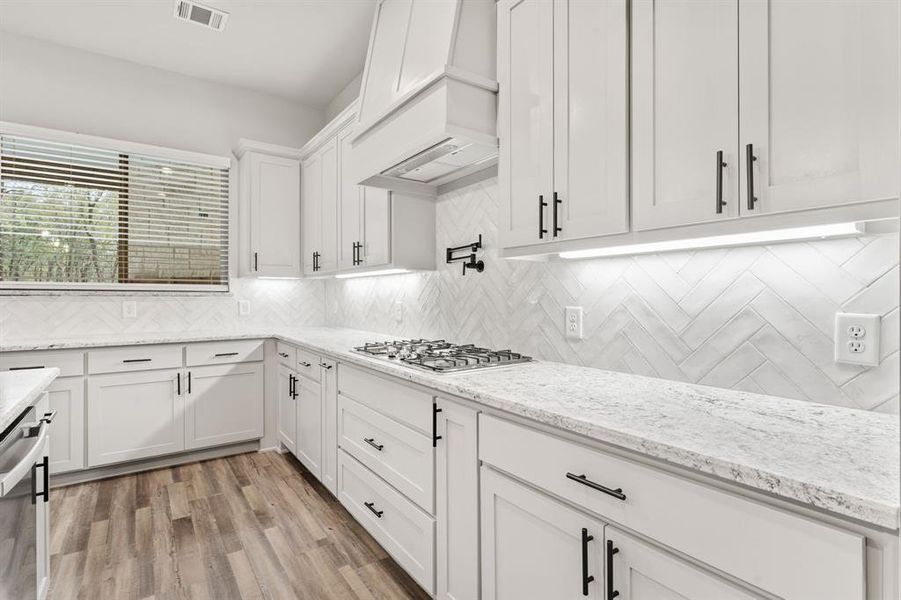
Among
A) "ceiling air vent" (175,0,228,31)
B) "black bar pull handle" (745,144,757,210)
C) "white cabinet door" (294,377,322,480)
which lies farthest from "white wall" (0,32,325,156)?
"black bar pull handle" (745,144,757,210)

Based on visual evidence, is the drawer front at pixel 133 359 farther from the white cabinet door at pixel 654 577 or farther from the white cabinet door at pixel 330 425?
the white cabinet door at pixel 654 577

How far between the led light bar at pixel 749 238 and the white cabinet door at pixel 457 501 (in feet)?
2.37

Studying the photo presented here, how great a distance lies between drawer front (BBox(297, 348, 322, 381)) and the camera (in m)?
2.78

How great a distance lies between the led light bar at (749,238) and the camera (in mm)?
1106

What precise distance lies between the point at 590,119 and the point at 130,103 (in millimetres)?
3604

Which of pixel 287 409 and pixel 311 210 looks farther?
pixel 311 210

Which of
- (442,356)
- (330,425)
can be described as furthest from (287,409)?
(442,356)

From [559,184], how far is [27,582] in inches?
79.4

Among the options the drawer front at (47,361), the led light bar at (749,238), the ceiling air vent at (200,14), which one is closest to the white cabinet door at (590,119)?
the led light bar at (749,238)

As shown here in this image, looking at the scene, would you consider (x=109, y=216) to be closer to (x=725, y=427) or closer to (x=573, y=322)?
(x=573, y=322)

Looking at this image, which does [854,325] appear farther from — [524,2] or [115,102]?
[115,102]

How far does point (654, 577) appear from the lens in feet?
3.25

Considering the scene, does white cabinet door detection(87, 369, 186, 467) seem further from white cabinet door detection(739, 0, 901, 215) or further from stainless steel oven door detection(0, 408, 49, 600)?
white cabinet door detection(739, 0, 901, 215)

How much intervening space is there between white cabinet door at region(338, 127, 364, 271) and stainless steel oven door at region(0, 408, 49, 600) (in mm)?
1887
